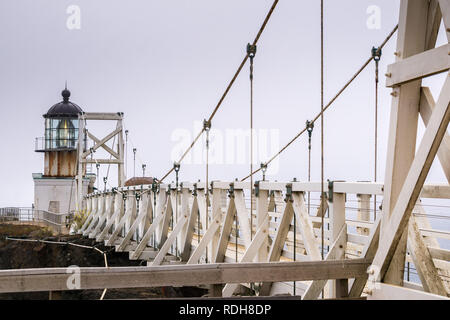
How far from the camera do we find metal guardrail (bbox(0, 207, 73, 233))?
3039 cm

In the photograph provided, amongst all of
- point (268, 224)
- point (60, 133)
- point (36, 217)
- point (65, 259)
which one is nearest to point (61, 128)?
point (60, 133)

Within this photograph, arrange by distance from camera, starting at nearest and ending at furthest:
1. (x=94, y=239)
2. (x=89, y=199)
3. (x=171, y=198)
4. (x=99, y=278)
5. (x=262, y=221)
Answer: (x=99, y=278) < (x=262, y=221) < (x=171, y=198) < (x=94, y=239) < (x=89, y=199)

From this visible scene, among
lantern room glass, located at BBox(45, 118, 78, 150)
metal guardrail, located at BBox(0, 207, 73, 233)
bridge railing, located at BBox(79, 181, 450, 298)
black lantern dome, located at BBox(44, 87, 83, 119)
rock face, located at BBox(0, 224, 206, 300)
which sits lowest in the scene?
rock face, located at BBox(0, 224, 206, 300)

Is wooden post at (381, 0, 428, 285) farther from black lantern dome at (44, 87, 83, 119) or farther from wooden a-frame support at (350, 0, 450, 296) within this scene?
black lantern dome at (44, 87, 83, 119)

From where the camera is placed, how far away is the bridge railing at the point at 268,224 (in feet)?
20.0

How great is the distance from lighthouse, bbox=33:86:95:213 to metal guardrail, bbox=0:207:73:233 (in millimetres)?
1196

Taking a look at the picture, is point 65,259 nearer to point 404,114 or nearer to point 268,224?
point 268,224

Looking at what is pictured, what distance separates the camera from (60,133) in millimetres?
35031

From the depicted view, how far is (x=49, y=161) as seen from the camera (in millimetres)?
35719

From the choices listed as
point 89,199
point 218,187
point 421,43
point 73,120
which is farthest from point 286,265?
point 73,120

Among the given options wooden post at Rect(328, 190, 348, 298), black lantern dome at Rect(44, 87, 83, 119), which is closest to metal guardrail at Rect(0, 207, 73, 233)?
black lantern dome at Rect(44, 87, 83, 119)
